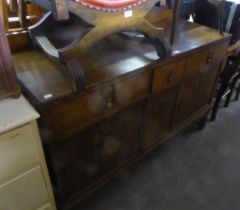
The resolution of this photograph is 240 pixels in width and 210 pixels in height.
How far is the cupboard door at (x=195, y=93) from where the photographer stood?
4.83 feet

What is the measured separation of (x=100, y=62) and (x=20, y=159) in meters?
0.52

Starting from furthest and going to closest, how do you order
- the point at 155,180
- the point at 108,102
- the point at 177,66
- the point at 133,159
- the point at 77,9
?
the point at 155,180 → the point at 133,159 → the point at 177,66 → the point at 108,102 → the point at 77,9

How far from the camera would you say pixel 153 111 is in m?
1.32

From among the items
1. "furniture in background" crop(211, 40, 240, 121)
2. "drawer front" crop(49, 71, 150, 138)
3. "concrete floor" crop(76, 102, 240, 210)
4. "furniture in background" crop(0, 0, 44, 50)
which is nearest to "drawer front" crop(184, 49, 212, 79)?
"drawer front" crop(49, 71, 150, 138)

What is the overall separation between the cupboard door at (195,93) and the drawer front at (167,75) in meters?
0.15

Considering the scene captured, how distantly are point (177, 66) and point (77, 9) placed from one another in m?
0.65

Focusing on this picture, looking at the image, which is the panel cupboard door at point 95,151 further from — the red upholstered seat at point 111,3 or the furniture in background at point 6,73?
the red upholstered seat at point 111,3

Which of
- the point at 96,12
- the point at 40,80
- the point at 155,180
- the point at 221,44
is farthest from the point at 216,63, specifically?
the point at 40,80

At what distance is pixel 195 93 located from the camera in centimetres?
158

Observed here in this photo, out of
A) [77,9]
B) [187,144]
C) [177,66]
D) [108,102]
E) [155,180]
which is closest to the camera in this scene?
[77,9]

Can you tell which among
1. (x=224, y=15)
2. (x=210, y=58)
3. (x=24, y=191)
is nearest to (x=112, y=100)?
(x=24, y=191)

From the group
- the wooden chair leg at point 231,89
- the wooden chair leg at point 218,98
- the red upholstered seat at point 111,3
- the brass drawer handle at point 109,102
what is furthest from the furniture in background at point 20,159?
the wooden chair leg at point 231,89

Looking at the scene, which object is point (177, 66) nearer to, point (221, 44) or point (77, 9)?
point (221, 44)

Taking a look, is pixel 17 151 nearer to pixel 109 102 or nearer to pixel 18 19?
pixel 109 102
